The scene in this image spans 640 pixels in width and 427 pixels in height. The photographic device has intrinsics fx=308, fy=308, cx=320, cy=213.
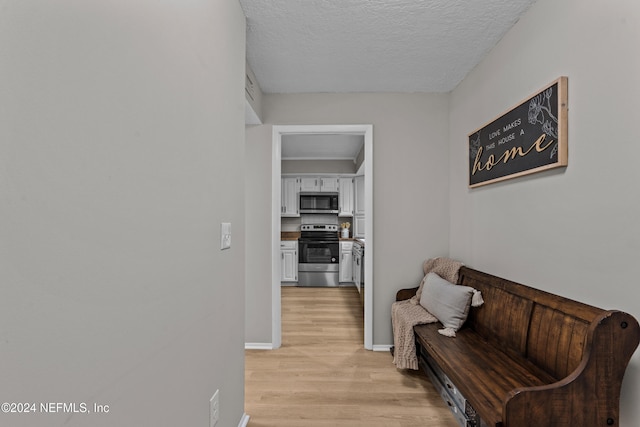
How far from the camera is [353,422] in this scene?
6.29ft

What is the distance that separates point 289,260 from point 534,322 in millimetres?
4526

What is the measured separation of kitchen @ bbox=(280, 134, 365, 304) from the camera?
18.9 feet

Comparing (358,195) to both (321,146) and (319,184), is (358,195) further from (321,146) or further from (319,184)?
(321,146)

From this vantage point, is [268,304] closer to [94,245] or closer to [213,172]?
[213,172]

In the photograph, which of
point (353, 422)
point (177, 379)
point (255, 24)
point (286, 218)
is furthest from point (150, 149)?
point (286, 218)

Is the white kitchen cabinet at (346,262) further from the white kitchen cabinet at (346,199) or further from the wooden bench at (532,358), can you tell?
the wooden bench at (532,358)

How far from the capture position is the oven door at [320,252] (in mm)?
5770

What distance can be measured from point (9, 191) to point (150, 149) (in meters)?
0.40

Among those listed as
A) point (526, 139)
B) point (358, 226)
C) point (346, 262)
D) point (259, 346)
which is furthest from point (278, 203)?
point (358, 226)

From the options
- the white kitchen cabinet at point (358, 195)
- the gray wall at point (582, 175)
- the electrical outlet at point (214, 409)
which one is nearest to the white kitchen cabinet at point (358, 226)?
the white kitchen cabinet at point (358, 195)

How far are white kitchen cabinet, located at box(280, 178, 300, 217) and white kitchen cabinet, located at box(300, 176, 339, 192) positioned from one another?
120 millimetres

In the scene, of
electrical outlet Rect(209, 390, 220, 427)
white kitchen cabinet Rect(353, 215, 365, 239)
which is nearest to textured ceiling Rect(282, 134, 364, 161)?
white kitchen cabinet Rect(353, 215, 365, 239)

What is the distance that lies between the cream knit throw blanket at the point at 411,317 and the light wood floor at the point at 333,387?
0.18 meters

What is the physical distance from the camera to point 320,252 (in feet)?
19.0
